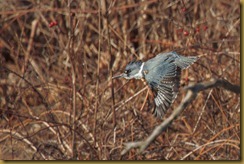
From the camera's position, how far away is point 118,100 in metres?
3.61

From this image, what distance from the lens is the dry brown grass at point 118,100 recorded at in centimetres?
298

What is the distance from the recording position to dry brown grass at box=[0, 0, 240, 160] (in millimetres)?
2977

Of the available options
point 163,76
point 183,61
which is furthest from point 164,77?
point 183,61

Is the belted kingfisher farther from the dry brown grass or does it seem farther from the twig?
the twig

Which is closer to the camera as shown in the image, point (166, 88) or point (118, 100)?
point (166, 88)

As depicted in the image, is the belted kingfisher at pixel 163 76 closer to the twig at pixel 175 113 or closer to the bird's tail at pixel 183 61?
the bird's tail at pixel 183 61

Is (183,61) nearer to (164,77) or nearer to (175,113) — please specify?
(164,77)

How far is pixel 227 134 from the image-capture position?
3.31 meters

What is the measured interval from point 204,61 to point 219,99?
1.21 feet

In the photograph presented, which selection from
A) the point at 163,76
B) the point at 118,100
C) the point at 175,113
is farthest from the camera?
the point at 118,100

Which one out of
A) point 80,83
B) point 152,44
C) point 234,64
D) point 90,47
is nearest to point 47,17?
point 90,47

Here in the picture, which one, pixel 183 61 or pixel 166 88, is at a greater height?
pixel 183 61

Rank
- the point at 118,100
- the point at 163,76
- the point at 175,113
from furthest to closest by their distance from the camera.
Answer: the point at 118,100 → the point at 163,76 → the point at 175,113

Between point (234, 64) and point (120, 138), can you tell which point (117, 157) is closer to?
point (120, 138)
